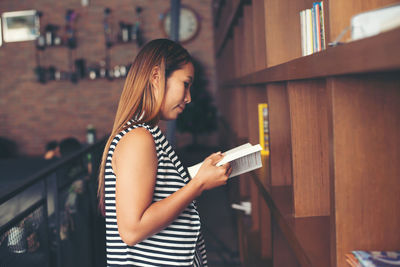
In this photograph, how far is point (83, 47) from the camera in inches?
268

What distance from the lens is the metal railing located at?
5.06 feet

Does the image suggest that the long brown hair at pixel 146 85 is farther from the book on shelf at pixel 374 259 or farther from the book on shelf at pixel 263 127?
the book on shelf at pixel 263 127

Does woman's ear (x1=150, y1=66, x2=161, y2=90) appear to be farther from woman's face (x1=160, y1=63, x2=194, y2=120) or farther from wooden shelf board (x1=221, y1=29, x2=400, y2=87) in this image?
Answer: wooden shelf board (x1=221, y1=29, x2=400, y2=87)

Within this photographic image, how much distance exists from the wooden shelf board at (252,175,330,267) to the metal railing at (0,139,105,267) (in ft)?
3.09

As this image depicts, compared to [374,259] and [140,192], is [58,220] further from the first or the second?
[374,259]

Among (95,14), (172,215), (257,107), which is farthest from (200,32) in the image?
(172,215)

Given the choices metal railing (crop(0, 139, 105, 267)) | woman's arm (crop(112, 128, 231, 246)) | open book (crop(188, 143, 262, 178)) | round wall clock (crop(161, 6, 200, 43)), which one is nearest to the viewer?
woman's arm (crop(112, 128, 231, 246))

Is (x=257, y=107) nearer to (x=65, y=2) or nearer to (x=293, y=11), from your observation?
(x=293, y=11)

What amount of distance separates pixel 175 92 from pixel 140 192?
0.34m

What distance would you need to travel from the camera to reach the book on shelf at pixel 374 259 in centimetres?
66

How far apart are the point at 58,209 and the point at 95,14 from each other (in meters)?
5.38

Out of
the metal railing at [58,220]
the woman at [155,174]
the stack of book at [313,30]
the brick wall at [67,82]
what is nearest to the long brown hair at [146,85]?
the woman at [155,174]

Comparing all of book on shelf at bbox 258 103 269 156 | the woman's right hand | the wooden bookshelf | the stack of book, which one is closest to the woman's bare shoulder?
the woman's right hand

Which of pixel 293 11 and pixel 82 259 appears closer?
pixel 293 11
